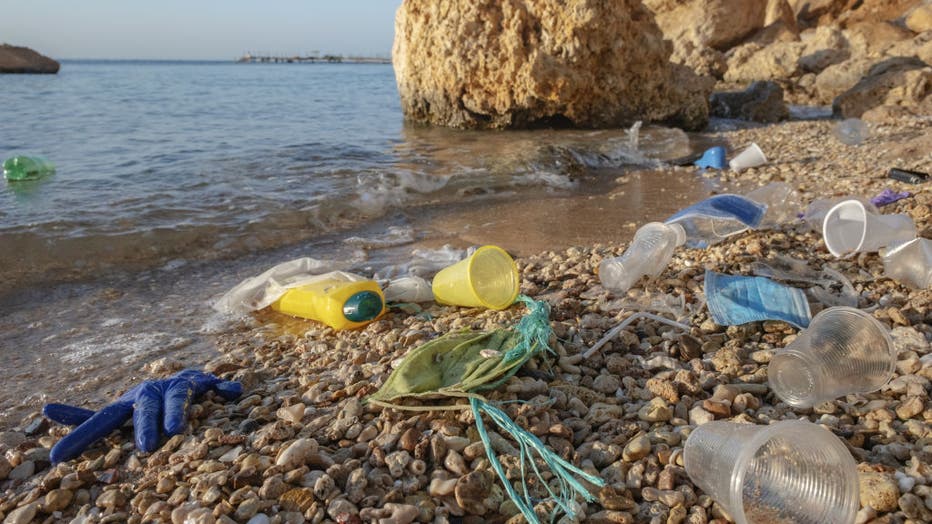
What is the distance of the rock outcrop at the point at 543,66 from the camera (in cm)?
1150

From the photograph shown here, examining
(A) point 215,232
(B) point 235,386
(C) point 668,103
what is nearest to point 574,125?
(C) point 668,103

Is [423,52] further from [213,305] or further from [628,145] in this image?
[213,305]

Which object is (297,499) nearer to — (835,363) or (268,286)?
(835,363)

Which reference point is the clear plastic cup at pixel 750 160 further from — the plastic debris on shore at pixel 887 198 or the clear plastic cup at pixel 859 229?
the clear plastic cup at pixel 859 229

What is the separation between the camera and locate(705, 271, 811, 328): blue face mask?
3.19m

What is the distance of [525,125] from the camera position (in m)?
12.7

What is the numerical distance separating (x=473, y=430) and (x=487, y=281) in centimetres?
151

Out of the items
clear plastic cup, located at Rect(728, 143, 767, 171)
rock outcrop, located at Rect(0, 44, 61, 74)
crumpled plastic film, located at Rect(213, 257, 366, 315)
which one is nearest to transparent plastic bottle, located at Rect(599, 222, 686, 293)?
crumpled plastic film, located at Rect(213, 257, 366, 315)

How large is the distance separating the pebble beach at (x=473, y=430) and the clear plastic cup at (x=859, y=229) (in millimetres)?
287

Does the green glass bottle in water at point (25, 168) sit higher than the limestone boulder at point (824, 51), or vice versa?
the limestone boulder at point (824, 51)

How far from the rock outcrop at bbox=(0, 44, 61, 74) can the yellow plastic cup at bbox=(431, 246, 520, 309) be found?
5029 cm

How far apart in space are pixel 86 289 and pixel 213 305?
1.28m

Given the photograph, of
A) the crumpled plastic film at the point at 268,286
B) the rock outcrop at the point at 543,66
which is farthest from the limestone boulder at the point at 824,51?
the crumpled plastic film at the point at 268,286

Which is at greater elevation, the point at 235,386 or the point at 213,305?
the point at 235,386
